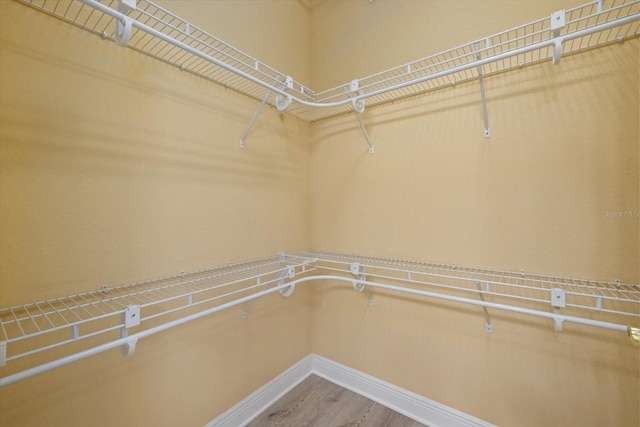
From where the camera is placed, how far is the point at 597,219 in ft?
3.29

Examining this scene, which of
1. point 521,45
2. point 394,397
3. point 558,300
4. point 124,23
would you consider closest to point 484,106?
point 521,45

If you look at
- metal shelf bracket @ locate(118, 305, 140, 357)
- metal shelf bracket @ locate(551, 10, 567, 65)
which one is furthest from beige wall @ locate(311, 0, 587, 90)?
metal shelf bracket @ locate(118, 305, 140, 357)

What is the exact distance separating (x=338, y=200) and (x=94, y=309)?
1241mm

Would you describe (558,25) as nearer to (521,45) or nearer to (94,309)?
(521,45)

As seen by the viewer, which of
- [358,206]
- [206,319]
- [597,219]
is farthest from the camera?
[358,206]

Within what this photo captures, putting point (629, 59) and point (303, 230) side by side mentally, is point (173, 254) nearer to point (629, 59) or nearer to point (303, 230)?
point (303, 230)

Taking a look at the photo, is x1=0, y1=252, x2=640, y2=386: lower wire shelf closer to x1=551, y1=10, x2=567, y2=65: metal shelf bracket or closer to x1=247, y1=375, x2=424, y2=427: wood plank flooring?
x1=247, y1=375, x2=424, y2=427: wood plank flooring

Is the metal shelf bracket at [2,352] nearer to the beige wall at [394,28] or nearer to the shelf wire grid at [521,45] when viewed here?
the shelf wire grid at [521,45]

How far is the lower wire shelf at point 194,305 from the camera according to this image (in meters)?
0.71

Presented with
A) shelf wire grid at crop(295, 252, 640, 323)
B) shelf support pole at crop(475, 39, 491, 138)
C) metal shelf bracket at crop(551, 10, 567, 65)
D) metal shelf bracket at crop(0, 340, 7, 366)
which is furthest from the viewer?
shelf support pole at crop(475, 39, 491, 138)

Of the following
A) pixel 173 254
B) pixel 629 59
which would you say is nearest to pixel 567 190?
pixel 629 59

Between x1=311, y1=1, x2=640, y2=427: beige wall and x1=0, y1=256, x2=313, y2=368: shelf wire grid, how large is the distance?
0.76 meters

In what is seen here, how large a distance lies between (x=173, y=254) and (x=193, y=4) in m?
1.09

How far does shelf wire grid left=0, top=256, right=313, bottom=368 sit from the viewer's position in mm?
699
